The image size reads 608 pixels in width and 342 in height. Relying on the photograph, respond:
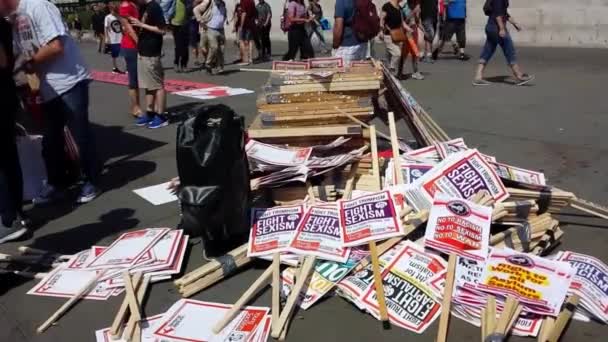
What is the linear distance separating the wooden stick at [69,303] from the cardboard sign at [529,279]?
239cm

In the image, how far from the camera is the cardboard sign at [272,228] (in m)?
4.27

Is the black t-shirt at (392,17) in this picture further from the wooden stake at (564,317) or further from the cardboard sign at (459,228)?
the wooden stake at (564,317)

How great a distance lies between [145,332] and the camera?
11.9ft

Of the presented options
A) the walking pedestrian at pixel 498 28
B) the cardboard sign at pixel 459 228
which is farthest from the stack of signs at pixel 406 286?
the walking pedestrian at pixel 498 28

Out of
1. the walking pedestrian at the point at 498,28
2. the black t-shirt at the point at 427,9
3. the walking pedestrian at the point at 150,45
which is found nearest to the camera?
the walking pedestrian at the point at 150,45

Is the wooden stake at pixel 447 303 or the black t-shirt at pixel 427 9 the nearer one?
the wooden stake at pixel 447 303

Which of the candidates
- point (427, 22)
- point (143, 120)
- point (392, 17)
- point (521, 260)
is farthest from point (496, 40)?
point (521, 260)

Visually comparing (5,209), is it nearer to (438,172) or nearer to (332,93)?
(332,93)

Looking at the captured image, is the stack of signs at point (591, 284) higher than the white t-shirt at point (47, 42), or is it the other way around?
the white t-shirt at point (47, 42)

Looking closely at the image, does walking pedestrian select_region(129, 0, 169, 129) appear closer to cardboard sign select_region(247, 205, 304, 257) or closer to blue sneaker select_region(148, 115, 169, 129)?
blue sneaker select_region(148, 115, 169, 129)

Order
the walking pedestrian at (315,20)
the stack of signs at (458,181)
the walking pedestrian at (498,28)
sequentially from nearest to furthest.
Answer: the stack of signs at (458,181) → the walking pedestrian at (498,28) → the walking pedestrian at (315,20)

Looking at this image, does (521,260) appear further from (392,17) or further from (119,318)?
(392,17)

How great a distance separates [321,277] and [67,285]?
5.49 feet

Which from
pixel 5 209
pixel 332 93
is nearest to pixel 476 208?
pixel 332 93
